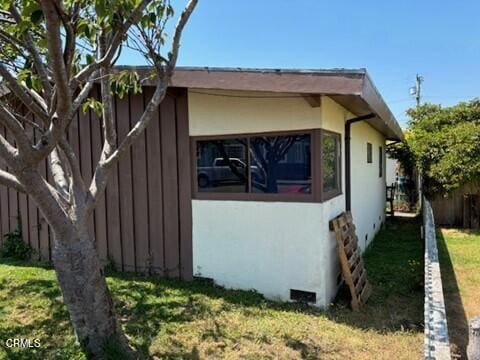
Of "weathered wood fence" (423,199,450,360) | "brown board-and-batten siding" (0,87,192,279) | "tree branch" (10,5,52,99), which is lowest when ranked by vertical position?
"weathered wood fence" (423,199,450,360)

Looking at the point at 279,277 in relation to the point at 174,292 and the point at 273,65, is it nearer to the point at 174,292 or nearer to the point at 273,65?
the point at 174,292

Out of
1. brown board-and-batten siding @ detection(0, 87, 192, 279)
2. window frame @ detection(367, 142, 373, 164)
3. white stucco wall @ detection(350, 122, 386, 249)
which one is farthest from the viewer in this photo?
window frame @ detection(367, 142, 373, 164)

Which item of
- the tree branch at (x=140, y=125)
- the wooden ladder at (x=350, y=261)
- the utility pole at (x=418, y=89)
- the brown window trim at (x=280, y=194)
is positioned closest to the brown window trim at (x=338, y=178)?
the brown window trim at (x=280, y=194)

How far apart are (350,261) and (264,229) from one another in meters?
1.19

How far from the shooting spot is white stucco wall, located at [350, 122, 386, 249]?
7.43 m

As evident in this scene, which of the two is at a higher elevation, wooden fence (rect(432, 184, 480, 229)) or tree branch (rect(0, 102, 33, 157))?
tree branch (rect(0, 102, 33, 157))

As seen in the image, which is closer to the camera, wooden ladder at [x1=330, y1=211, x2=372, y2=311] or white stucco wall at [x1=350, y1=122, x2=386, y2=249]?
wooden ladder at [x1=330, y1=211, x2=372, y2=311]

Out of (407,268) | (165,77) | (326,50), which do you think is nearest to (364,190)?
(407,268)

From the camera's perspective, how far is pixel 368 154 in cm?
934

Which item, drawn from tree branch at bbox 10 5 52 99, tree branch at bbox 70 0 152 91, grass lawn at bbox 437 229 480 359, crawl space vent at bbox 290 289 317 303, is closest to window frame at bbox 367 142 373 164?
grass lawn at bbox 437 229 480 359

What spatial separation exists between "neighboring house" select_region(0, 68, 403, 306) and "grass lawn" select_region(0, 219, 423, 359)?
1.36 ft

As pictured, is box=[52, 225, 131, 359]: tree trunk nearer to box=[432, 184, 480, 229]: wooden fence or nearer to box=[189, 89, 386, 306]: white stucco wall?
box=[189, 89, 386, 306]: white stucco wall

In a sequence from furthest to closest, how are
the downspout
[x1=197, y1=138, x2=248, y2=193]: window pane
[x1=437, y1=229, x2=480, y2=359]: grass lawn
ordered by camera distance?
1. the downspout
2. [x1=197, y1=138, x2=248, y2=193]: window pane
3. [x1=437, y1=229, x2=480, y2=359]: grass lawn

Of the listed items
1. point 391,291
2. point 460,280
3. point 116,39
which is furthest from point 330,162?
point 116,39
